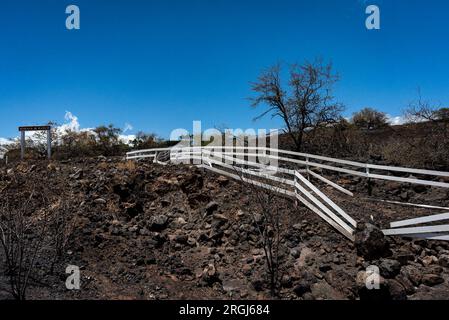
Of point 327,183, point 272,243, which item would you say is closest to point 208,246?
point 272,243

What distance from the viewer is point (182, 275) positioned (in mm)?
9914

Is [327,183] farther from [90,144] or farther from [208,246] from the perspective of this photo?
[90,144]

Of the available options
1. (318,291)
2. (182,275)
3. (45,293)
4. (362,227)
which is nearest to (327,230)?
(362,227)

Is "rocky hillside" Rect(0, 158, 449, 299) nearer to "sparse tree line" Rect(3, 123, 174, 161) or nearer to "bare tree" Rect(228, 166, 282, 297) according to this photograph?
"bare tree" Rect(228, 166, 282, 297)

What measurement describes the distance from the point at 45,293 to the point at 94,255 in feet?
7.50

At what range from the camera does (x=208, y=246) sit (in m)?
11.4

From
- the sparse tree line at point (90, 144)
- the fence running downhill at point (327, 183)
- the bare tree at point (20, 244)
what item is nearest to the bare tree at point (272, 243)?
the fence running downhill at point (327, 183)

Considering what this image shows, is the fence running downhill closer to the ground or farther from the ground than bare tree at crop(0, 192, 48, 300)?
farther from the ground

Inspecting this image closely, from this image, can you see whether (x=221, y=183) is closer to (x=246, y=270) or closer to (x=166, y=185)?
(x=166, y=185)

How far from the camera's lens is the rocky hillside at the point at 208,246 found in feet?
28.7

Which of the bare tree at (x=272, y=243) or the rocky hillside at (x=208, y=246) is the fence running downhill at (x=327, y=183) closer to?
the rocky hillside at (x=208, y=246)

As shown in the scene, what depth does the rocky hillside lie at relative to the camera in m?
8.75

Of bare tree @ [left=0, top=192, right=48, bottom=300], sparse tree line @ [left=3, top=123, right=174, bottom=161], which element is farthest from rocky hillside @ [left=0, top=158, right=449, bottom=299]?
sparse tree line @ [left=3, top=123, right=174, bottom=161]
